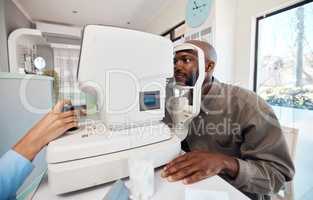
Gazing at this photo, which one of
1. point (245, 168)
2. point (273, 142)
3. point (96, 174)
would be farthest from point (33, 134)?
→ point (273, 142)

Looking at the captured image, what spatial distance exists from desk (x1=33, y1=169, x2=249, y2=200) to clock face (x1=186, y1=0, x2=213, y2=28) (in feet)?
5.50

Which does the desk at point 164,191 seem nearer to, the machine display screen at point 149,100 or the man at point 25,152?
the man at point 25,152

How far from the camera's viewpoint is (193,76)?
736mm

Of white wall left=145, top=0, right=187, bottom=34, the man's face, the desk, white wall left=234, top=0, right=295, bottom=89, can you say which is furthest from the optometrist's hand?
white wall left=145, top=0, right=187, bottom=34

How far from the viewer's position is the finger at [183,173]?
0.54 meters

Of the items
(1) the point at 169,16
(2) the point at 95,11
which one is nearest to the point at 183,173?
(1) the point at 169,16

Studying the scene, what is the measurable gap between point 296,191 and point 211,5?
1.75m

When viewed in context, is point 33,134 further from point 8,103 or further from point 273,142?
point 8,103

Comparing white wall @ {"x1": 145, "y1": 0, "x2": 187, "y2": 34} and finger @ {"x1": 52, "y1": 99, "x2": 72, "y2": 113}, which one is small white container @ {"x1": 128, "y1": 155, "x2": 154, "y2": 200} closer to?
finger @ {"x1": 52, "y1": 99, "x2": 72, "y2": 113}

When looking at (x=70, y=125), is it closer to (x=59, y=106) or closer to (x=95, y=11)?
(x=59, y=106)

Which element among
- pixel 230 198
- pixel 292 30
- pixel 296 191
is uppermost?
pixel 292 30

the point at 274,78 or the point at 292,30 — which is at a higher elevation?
the point at 292,30

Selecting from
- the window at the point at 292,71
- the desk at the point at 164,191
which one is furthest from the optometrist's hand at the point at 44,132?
the window at the point at 292,71

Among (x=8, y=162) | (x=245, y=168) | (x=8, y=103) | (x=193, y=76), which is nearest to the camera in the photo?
(x=8, y=162)
